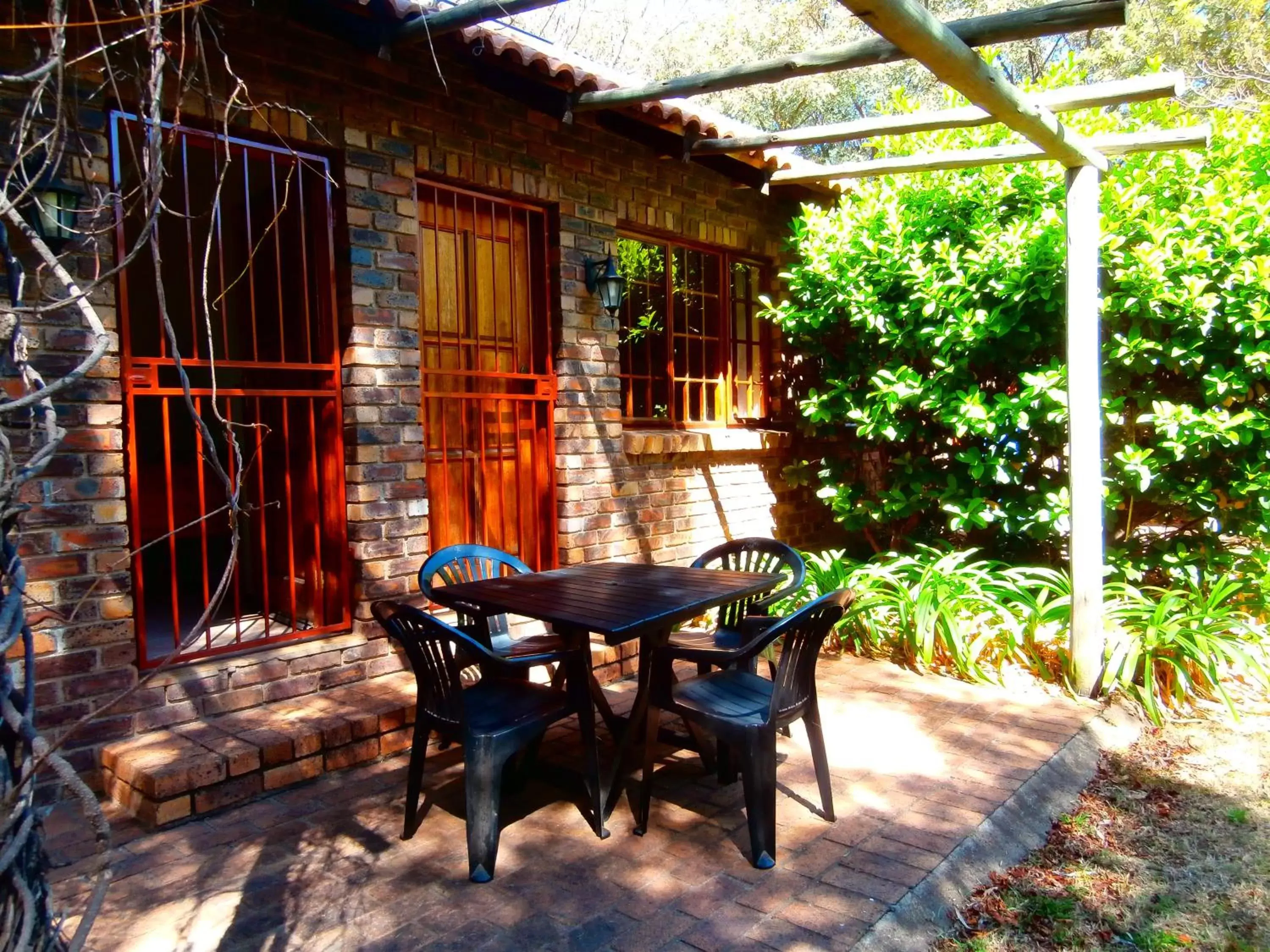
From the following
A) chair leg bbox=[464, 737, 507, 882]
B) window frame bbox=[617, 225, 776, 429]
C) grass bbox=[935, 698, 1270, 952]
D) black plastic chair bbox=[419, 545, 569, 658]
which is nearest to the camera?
grass bbox=[935, 698, 1270, 952]

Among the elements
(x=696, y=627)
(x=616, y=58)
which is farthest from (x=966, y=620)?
→ (x=616, y=58)

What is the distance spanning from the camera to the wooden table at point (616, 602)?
332cm

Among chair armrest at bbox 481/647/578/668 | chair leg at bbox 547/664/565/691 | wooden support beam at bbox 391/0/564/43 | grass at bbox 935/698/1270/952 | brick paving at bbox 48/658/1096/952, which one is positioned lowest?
grass at bbox 935/698/1270/952

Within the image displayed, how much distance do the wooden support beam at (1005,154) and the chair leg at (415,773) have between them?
4143mm

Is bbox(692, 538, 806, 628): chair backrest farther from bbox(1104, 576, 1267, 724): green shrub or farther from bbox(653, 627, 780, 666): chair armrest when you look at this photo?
bbox(1104, 576, 1267, 724): green shrub

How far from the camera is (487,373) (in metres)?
5.30

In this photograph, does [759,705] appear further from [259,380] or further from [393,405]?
[259,380]

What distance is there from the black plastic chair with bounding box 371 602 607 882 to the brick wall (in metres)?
1.00

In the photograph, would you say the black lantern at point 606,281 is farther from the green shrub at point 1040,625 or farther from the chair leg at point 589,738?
the chair leg at point 589,738

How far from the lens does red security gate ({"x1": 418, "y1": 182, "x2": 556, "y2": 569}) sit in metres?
5.11

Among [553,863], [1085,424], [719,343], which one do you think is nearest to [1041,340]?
[1085,424]

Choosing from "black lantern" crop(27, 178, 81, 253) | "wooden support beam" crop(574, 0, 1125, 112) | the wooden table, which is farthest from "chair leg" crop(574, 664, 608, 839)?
"wooden support beam" crop(574, 0, 1125, 112)

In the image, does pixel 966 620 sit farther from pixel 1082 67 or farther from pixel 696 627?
pixel 1082 67

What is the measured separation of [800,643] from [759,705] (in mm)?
289
